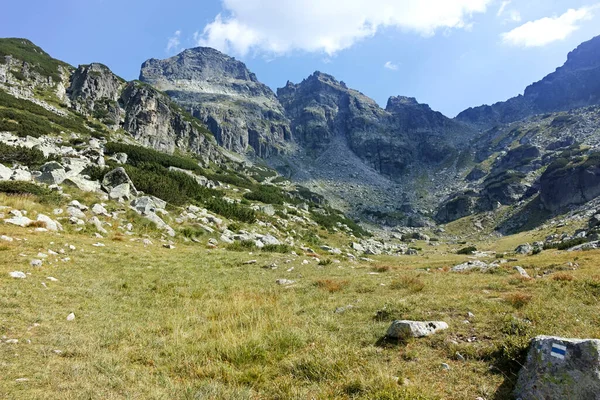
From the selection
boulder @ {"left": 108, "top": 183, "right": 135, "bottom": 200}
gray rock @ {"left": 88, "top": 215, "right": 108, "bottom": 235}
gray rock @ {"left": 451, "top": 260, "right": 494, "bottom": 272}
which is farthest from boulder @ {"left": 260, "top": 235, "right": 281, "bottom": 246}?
gray rock @ {"left": 451, "top": 260, "right": 494, "bottom": 272}

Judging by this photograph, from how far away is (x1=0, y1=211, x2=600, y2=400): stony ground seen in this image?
4.78 meters

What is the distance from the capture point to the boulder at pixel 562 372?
3.68 m

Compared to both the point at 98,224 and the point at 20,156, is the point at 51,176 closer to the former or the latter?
the point at 20,156

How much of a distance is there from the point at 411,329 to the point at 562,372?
2560 millimetres

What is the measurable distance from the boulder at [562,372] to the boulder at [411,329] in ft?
6.69

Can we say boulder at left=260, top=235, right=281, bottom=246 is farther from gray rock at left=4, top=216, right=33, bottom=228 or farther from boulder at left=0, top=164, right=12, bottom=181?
boulder at left=0, top=164, right=12, bottom=181

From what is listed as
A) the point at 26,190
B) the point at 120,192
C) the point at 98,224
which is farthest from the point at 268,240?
the point at 26,190

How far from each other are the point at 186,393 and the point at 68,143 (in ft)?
169

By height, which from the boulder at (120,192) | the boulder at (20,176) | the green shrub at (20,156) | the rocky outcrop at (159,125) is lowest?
the boulder at (120,192)

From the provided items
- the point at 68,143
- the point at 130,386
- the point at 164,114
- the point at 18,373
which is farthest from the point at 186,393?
the point at 164,114

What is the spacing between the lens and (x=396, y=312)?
7.90m

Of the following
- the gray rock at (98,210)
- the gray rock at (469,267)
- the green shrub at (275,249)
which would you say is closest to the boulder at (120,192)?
the gray rock at (98,210)

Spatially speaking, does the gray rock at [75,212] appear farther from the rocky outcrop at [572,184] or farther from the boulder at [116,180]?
the rocky outcrop at [572,184]

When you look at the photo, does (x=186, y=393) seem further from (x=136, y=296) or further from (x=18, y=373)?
(x=136, y=296)
